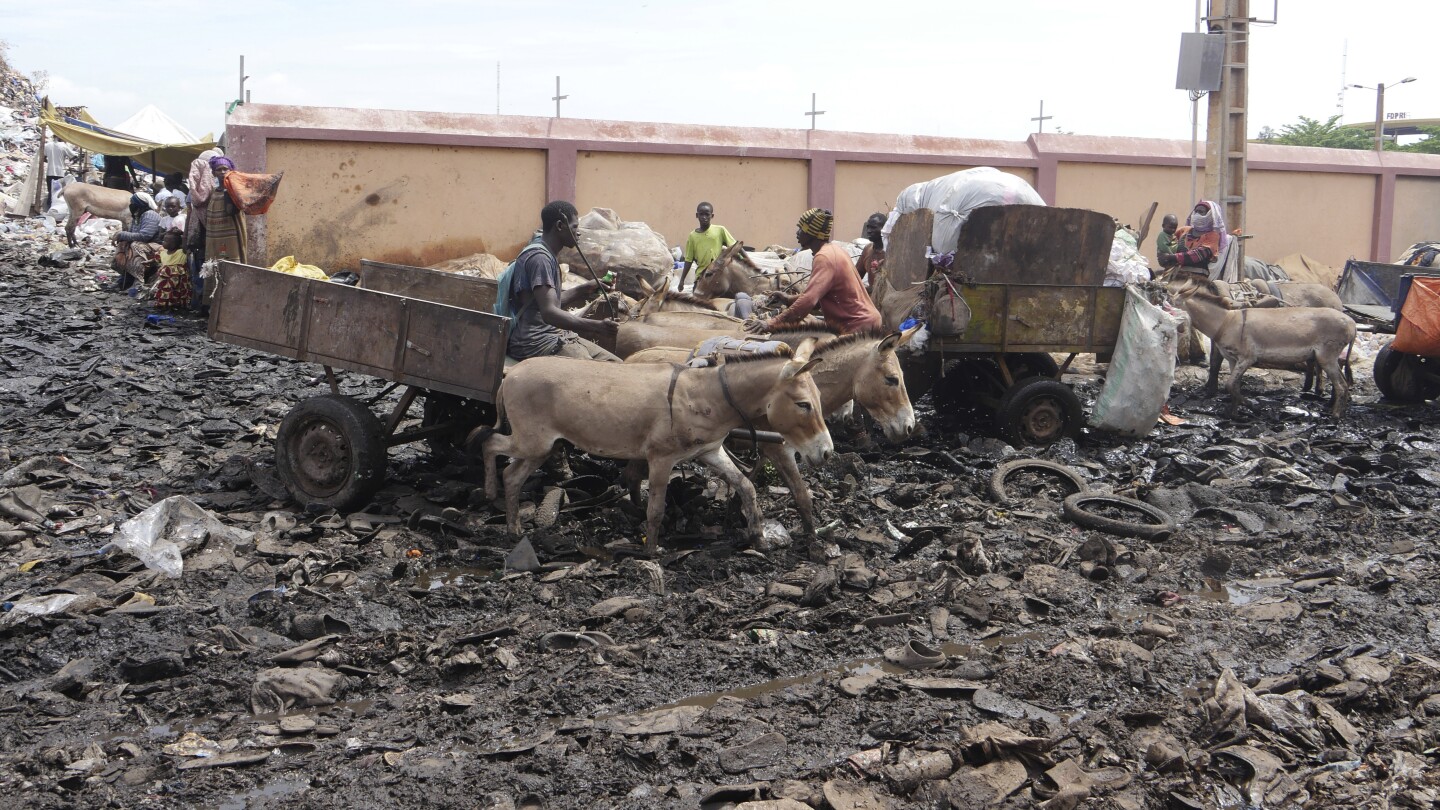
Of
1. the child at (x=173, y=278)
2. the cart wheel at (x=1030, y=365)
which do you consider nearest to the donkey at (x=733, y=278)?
the cart wheel at (x=1030, y=365)

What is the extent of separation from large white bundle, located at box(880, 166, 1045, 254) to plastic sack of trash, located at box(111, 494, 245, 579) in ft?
21.3

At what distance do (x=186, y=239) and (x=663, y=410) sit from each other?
10.8m

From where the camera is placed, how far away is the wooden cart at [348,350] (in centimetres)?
747

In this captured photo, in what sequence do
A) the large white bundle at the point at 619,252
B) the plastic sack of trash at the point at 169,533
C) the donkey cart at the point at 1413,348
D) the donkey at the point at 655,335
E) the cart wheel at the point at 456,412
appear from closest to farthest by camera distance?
the plastic sack of trash at the point at 169,533
the cart wheel at the point at 456,412
the donkey at the point at 655,335
the donkey cart at the point at 1413,348
the large white bundle at the point at 619,252

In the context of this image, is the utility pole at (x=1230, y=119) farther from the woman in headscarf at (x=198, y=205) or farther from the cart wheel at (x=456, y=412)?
the woman in headscarf at (x=198, y=205)

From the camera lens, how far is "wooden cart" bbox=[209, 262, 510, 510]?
747 cm

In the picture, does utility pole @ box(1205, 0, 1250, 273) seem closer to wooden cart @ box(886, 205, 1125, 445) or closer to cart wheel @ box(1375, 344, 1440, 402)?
cart wheel @ box(1375, 344, 1440, 402)

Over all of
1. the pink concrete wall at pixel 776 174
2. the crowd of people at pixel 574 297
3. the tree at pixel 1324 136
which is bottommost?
the crowd of people at pixel 574 297

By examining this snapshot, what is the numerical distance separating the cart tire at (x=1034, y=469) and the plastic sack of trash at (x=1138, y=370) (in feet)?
4.80

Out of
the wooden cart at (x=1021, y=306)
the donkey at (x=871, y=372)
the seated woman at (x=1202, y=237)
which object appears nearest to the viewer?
the donkey at (x=871, y=372)

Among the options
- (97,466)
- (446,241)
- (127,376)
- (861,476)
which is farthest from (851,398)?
(446,241)

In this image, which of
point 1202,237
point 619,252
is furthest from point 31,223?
point 1202,237

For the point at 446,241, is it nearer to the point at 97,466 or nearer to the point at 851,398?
the point at 97,466

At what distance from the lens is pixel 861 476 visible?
9.17 metres
